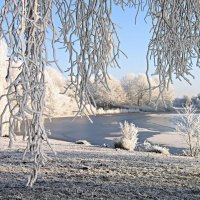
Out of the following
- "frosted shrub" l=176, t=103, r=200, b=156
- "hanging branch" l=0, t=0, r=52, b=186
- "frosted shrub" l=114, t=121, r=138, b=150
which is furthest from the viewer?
"frosted shrub" l=176, t=103, r=200, b=156

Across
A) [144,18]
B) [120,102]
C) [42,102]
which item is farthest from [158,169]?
[120,102]

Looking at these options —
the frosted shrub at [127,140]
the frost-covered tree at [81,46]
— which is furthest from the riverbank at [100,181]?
the frosted shrub at [127,140]

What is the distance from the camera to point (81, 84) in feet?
→ 9.03

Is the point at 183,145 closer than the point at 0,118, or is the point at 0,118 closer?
the point at 0,118

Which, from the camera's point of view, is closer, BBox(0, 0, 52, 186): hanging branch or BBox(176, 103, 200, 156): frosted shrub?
BBox(0, 0, 52, 186): hanging branch

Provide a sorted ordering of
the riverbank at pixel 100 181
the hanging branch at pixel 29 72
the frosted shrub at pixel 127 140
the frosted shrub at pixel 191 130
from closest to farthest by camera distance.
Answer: the hanging branch at pixel 29 72, the riverbank at pixel 100 181, the frosted shrub at pixel 127 140, the frosted shrub at pixel 191 130

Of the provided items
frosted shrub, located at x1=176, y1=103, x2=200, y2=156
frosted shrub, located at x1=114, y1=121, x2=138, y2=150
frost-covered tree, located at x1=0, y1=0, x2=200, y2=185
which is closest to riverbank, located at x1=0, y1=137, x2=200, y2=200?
frost-covered tree, located at x1=0, y1=0, x2=200, y2=185

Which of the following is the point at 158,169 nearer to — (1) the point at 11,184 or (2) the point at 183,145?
(1) the point at 11,184

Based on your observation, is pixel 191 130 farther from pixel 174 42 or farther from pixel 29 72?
pixel 29 72

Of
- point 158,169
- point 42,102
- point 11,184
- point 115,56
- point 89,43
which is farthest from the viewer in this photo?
point 158,169

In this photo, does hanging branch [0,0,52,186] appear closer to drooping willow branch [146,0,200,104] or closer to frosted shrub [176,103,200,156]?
drooping willow branch [146,0,200,104]

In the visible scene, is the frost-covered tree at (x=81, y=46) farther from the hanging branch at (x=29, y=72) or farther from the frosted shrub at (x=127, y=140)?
the frosted shrub at (x=127, y=140)

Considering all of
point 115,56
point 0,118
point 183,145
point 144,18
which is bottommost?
point 183,145

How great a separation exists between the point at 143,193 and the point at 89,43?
110 inches
